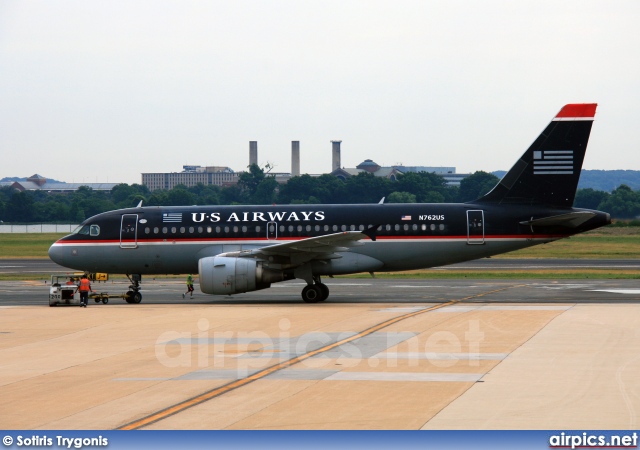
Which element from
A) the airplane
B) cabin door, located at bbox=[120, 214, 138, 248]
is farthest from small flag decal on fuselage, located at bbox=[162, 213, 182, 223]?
cabin door, located at bbox=[120, 214, 138, 248]

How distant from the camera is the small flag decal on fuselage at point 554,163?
34719mm

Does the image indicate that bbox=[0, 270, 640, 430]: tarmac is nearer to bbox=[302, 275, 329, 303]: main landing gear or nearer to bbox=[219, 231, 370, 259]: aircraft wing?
bbox=[302, 275, 329, 303]: main landing gear

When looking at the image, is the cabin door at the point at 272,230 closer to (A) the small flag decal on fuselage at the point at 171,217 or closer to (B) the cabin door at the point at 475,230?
(A) the small flag decal on fuselage at the point at 171,217

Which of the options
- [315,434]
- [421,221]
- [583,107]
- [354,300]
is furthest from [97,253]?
[315,434]

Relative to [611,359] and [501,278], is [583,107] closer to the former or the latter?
[501,278]

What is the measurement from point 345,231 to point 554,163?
8.60 m

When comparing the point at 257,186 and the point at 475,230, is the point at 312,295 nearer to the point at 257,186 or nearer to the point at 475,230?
the point at 475,230

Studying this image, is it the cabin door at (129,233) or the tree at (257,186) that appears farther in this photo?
the tree at (257,186)

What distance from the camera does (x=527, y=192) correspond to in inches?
1366

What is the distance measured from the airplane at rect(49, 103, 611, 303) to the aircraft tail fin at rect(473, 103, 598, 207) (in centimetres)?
4

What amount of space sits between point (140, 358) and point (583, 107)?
2145 centimetres

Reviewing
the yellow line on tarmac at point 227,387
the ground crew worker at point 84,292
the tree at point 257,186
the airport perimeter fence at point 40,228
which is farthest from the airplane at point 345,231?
the tree at point 257,186

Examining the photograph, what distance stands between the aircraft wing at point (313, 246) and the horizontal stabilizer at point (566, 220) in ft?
22.5

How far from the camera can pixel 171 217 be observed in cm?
3641
